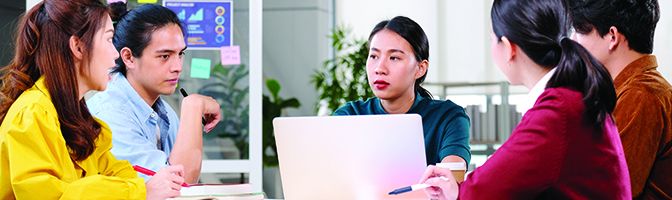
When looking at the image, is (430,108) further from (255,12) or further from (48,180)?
(255,12)

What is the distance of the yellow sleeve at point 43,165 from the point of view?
5.69ft

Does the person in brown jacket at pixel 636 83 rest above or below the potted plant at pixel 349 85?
above

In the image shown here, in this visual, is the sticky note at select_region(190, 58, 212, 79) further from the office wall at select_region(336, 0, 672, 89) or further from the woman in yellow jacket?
the office wall at select_region(336, 0, 672, 89)

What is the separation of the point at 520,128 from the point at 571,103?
11 centimetres

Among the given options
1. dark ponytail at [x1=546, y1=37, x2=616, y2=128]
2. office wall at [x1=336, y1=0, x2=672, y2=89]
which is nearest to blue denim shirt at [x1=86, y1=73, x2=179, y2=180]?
dark ponytail at [x1=546, y1=37, x2=616, y2=128]

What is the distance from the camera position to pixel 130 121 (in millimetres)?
2520

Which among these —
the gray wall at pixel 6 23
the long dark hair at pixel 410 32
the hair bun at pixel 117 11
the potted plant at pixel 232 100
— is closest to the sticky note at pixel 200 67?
the potted plant at pixel 232 100

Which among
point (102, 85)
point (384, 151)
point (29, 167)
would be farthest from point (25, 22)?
point (384, 151)

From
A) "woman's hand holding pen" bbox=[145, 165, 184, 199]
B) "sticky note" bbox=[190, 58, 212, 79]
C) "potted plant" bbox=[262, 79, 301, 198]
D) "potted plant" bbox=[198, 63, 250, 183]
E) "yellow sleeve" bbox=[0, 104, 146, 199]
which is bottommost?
"potted plant" bbox=[262, 79, 301, 198]

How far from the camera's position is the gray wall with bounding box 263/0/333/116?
7129mm

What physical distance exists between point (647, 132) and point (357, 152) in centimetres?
76

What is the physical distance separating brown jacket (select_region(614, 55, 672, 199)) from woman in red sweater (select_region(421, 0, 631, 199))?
1.61 ft

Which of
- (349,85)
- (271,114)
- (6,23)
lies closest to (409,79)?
(6,23)

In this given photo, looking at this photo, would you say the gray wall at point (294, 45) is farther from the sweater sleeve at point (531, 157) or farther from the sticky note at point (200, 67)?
the sweater sleeve at point (531, 157)
